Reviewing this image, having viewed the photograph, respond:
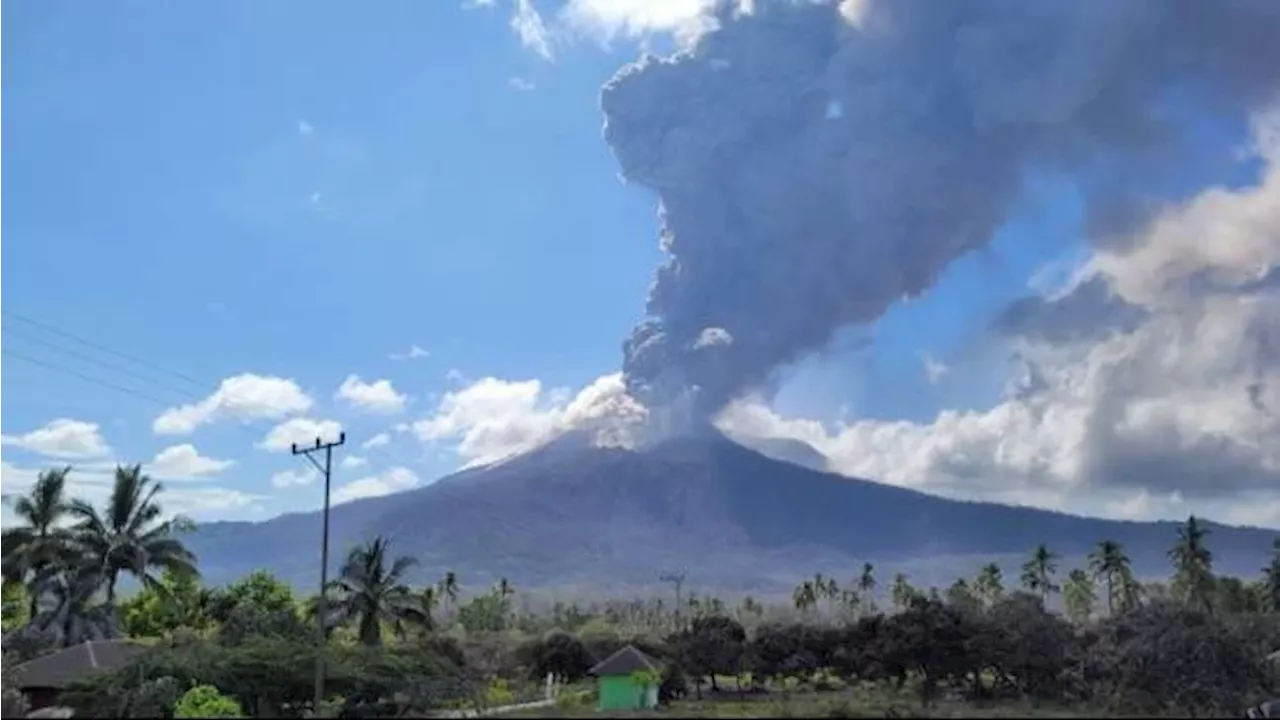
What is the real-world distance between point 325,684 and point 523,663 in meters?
24.8

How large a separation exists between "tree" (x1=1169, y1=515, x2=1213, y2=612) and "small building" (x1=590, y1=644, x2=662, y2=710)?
51909 millimetres

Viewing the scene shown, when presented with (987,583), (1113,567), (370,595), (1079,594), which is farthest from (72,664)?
(987,583)

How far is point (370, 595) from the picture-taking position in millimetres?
64688

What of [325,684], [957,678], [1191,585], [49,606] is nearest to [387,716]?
[325,684]

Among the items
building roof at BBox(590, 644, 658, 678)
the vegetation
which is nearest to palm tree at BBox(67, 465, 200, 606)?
the vegetation

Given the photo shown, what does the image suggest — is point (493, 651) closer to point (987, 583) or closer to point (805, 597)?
point (805, 597)

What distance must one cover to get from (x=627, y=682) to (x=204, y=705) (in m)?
14.2

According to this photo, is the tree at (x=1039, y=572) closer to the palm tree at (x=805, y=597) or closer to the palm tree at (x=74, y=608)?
the palm tree at (x=805, y=597)

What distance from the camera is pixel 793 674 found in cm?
6538

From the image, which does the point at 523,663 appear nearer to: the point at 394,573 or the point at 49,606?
the point at 394,573

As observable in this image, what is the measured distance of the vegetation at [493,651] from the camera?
44.2 meters

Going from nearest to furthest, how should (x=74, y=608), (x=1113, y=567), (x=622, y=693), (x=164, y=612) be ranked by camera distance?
Answer: (x=622, y=693)
(x=74, y=608)
(x=164, y=612)
(x=1113, y=567)

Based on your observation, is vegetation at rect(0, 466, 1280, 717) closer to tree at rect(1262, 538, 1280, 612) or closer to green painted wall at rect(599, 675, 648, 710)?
green painted wall at rect(599, 675, 648, 710)

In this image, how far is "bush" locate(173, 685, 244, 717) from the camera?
37.8 meters
